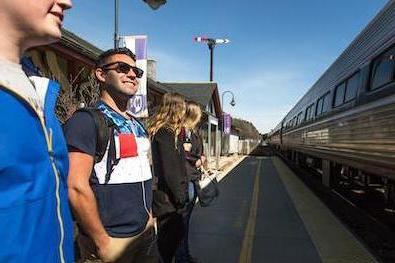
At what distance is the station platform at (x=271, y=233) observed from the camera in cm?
666

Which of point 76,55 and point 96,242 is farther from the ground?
point 76,55

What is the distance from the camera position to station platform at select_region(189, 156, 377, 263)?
6664mm

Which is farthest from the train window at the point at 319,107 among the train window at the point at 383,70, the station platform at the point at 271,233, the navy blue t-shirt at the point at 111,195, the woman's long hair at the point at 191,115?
the navy blue t-shirt at the point at 111,195

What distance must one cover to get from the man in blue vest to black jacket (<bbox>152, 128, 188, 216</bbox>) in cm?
279

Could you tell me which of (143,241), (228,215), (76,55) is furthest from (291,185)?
(143,241)

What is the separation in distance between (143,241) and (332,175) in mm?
12092

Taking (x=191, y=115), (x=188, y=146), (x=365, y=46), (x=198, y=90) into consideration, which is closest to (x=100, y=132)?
(x=191, y=115)

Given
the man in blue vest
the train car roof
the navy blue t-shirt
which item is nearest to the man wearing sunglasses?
the navy blue t-shirt

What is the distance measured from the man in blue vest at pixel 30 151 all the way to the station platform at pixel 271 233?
491 centimetres

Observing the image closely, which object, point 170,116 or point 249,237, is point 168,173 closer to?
point 170,116

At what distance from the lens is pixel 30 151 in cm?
148

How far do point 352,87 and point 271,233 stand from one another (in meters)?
3.22

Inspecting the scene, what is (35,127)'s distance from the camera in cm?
155

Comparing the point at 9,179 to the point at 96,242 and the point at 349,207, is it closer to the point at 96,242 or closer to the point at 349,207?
the point at 96,242
